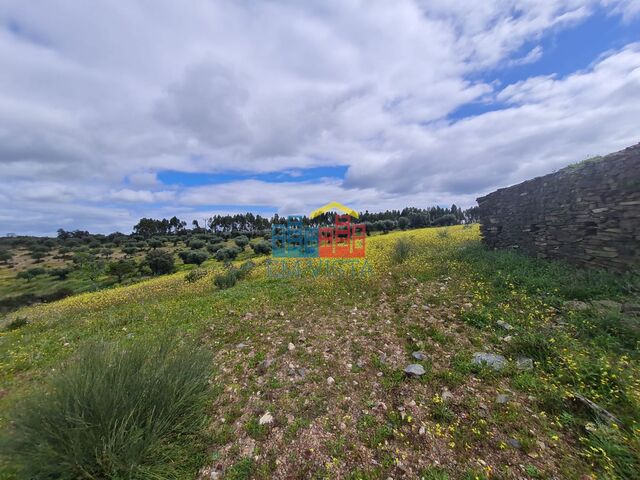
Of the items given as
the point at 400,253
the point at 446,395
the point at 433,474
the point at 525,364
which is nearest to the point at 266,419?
the point at 433,474

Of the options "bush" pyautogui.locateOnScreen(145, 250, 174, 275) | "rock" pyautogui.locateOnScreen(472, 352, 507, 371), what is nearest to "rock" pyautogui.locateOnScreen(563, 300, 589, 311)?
"rock" pyautogui.locateOnScreen(472, 352, 507, 371)

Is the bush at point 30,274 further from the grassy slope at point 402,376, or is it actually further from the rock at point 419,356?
the rock at point 419,356

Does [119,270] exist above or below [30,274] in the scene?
above

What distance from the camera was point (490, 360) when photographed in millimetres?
3840

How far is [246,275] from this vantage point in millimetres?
12227

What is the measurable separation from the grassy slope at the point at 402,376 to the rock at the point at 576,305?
12cm

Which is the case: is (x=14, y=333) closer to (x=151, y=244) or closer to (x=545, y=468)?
(x=545, y=468)

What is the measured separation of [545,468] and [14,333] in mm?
13033

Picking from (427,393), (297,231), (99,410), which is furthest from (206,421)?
(297,231)

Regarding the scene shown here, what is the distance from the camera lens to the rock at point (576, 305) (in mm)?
4843

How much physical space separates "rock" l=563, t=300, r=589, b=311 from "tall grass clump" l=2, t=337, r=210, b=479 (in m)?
6.94

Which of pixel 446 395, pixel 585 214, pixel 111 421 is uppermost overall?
pixel 585 214

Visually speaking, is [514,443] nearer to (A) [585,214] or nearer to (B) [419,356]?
(B) [419,356]

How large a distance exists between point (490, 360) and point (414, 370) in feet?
4.03
